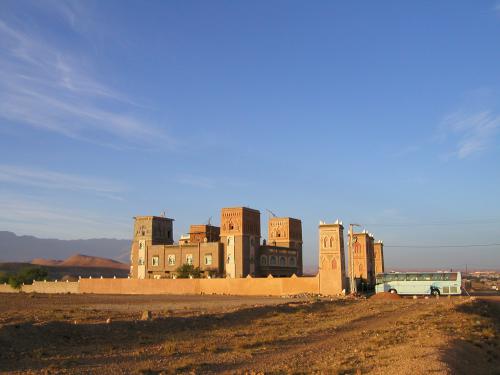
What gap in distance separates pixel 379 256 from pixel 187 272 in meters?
28.5

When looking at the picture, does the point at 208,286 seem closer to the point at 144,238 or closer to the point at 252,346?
the point at 144,238

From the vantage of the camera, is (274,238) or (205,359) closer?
(205,359)

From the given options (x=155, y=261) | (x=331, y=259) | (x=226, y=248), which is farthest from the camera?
(x=155, y=261)

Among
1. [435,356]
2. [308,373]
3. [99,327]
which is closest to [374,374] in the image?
[308,373]

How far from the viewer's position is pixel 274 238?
8300 centimetres

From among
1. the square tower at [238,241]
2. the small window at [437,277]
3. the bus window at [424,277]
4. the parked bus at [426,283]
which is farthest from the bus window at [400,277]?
the square tower at [238,241]

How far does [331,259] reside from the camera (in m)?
51.2

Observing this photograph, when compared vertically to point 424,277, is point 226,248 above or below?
above

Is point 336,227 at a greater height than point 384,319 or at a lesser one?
greater

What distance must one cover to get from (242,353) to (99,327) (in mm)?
7224

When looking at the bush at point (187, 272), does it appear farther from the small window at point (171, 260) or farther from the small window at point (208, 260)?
the small window at point (171, 260)

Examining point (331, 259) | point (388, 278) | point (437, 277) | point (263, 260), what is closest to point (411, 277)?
point (388, 278)

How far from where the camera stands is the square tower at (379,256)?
76.2 m

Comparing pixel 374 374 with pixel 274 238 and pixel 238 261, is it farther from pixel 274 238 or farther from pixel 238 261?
pixel 274 238
